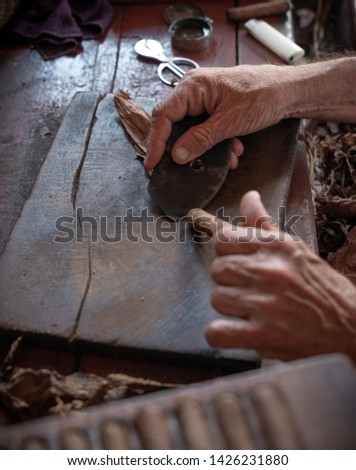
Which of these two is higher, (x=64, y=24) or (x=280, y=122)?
(x=64, y=24)

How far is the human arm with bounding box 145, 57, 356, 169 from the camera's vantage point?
4.14ft

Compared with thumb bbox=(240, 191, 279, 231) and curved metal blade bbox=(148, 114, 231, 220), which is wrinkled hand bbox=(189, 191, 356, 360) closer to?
thumb bbox=(240, 191, 279, 231)

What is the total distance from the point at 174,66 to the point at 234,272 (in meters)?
0.97

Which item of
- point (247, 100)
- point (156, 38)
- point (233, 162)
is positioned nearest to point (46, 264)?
point (233, 162)

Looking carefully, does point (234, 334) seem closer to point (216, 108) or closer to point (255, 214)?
point (255, 214)

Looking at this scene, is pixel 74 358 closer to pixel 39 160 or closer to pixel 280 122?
pixel 39 160

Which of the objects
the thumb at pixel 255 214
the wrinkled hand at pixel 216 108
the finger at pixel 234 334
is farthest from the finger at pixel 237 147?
the finger at pixel 234 334

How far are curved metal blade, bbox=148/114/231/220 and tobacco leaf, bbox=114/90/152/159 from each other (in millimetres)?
118

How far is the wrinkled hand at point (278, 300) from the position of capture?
0.92 meters

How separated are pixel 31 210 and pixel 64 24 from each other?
92 centimetres

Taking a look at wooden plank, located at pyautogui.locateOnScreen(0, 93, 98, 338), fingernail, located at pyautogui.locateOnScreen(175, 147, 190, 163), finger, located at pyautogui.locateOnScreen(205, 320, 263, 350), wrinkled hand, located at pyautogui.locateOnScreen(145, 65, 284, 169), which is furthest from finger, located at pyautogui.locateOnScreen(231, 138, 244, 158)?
finger, located at pyautogui.locateOnScreen(205, 320, 263, 350)

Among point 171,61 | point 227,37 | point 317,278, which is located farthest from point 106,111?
point 317,278

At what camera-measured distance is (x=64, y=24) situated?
187 cm

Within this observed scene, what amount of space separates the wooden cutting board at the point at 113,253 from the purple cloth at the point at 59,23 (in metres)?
0.54
